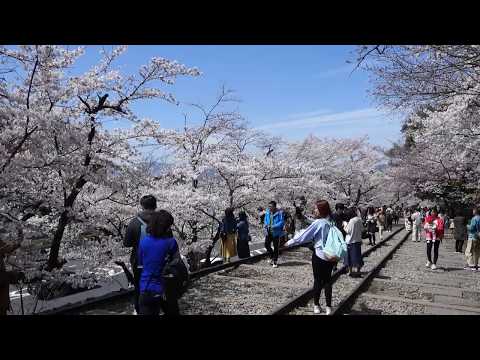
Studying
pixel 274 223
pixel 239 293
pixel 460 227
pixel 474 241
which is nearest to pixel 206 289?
pixel 239 293

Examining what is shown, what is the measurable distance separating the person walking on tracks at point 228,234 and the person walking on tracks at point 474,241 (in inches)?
226

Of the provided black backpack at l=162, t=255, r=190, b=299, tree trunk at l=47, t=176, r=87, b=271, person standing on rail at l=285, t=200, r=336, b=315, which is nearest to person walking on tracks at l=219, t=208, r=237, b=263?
tree trunk at l=47, t=176, r=87, b=271

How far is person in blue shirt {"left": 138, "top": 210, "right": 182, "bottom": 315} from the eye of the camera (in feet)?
10.4

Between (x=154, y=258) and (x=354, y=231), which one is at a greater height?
(x=154, y=258)

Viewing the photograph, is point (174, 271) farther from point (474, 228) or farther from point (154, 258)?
point (474, 228)

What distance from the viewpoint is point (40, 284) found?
6.28 metres

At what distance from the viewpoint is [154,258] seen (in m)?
3.17

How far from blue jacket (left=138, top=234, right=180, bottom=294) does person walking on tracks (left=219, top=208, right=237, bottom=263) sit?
18.6ft

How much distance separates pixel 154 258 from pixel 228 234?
6.12 m
